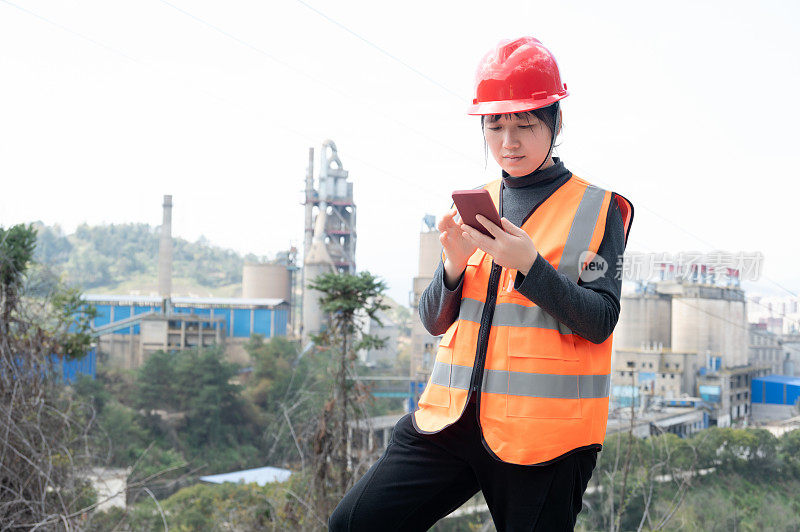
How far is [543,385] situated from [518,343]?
0.17ft

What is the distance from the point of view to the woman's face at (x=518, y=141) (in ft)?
2.68

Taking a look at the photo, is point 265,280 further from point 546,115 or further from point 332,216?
point 546,115

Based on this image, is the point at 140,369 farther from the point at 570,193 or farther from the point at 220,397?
the point at 570,193

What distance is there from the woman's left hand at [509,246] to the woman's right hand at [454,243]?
0.05 metres

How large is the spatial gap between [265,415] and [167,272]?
617 cm

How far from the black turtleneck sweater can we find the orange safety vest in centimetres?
2

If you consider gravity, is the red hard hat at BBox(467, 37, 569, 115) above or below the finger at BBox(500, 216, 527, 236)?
above

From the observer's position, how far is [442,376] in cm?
82

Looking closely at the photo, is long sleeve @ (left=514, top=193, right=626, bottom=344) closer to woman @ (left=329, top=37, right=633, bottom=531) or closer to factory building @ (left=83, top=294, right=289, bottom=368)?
woman @ (left=329, top=37, right=633, bottom=531)

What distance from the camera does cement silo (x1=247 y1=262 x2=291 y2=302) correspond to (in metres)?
24.6

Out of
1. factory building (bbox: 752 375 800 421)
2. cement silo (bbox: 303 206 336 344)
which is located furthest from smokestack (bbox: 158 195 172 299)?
factory building (bbox: 752 375 800 421)

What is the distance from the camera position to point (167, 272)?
2164 centimetres

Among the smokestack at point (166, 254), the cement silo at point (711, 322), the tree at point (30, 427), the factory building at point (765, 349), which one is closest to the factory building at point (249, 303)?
the smokestack at point (166, 254)

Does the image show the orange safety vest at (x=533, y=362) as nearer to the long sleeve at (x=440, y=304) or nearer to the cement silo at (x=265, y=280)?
the long sleeve at (x=440, y=304)
